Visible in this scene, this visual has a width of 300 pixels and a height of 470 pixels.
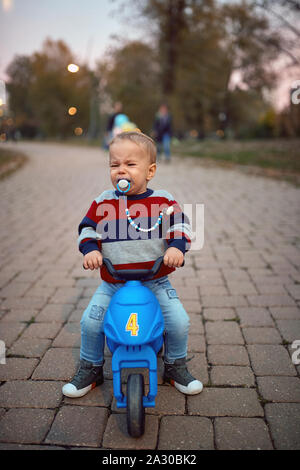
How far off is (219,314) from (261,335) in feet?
1.31

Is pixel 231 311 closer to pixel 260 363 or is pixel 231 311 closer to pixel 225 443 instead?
pixel 260 363

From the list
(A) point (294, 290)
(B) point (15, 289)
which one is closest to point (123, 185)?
(B) point (15, 289)

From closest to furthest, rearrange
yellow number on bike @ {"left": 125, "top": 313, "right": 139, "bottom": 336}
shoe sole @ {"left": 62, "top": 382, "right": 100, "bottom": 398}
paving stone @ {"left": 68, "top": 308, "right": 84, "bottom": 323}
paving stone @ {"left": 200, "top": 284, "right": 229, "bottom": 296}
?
1. yellow number on bike @ {"left": 125, "top": 313, "right": 139, "bottom": 336}
2. shoe sole @ {"left": 62, "top": 382, "right": 100, "bottom": 398}
3. paving stone @ {"left": 68, "top": 308, "right": 84, "bottom": 323}
4. paving stone @ {"left": 200, "top": 284, "right": 229, "bottom": 296}

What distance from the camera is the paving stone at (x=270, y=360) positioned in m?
2.32

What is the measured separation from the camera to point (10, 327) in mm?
2848

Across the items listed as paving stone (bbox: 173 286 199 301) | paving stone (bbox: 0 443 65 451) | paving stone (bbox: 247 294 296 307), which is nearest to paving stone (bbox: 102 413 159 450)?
paving stone (bbox: 0 443 65 451)

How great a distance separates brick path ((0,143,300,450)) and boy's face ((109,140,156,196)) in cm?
122

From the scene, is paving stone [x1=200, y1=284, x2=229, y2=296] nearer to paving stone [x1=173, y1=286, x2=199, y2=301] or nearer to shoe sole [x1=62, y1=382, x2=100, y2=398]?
paving stone [x1=173, y1=286, x2=199, y2=301]

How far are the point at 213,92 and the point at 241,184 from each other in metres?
20.8

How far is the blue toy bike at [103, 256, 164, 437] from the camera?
5.72 ft

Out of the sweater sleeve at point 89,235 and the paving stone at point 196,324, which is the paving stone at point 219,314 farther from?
the sweater sleeve at point 89,235

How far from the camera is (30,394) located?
2.14 metres

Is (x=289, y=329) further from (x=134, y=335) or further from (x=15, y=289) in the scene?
(x=15, y=289)
